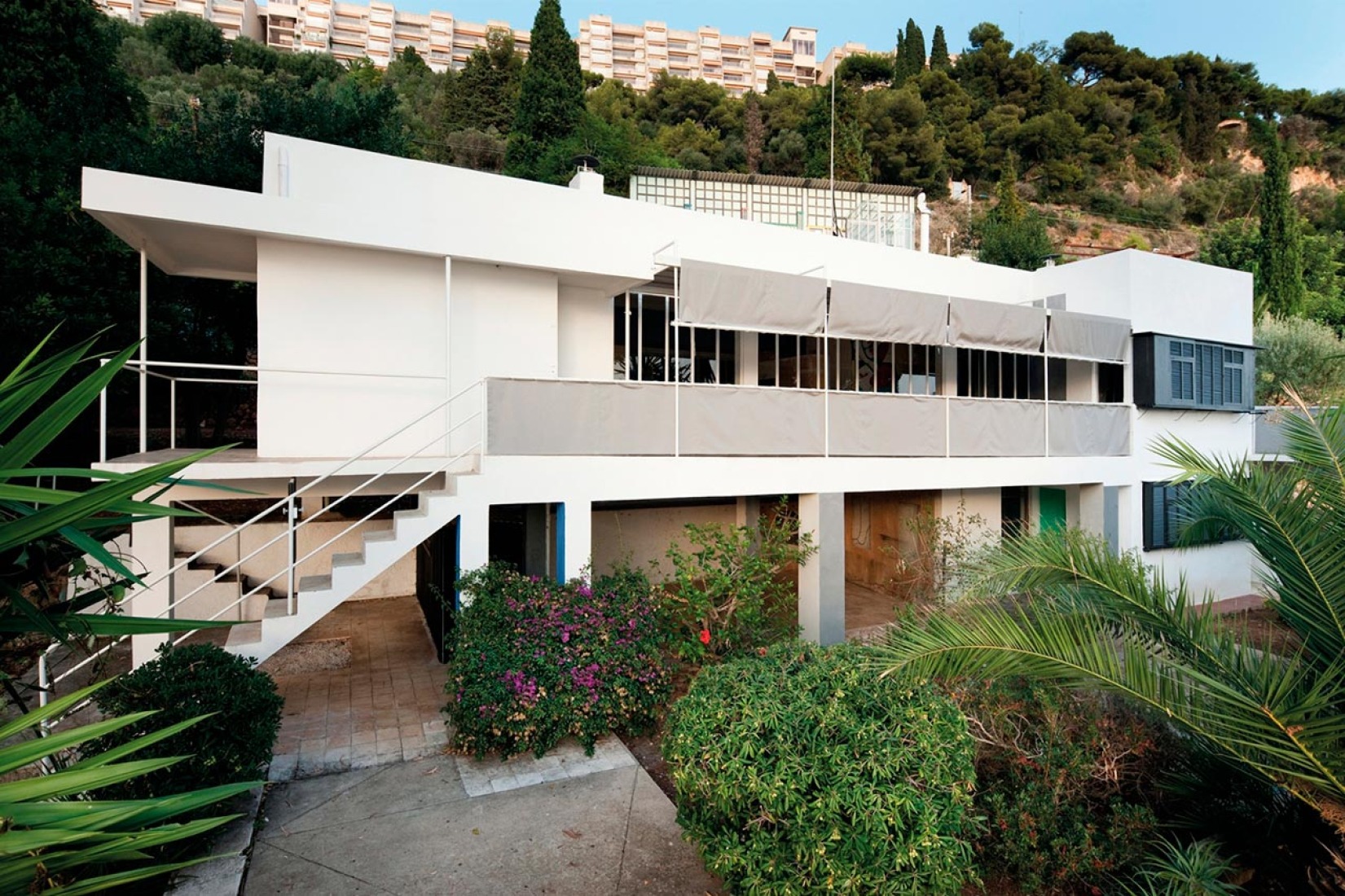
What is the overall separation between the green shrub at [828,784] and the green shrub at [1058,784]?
2.31 feet

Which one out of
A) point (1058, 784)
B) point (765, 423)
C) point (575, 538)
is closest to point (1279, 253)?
point (765, 423)

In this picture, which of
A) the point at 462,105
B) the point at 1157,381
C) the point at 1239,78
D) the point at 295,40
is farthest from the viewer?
the point at 295,40

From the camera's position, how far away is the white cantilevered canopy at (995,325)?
10148 mm

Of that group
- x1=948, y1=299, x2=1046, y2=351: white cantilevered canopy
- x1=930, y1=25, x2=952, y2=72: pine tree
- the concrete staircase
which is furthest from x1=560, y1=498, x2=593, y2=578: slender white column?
x1=930, y1=25, x2=952, y2=72: pine tree

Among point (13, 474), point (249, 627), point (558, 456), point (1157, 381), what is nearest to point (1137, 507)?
point (1157, 381)

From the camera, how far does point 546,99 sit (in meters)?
27.9

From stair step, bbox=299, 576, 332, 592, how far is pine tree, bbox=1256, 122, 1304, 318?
30.4 metres

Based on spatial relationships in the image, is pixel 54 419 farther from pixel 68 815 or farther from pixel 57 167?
pixel 57 167

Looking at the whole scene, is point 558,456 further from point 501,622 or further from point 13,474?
point 13,474

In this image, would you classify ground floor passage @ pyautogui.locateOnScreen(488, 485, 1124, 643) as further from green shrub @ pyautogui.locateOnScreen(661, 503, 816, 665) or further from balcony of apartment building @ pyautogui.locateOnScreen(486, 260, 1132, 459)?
balcony of apartment building @ pyautogui.locateOnScreen(486, 260, 1132, 459)

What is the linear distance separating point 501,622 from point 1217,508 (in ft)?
20.5

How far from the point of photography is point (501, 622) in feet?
21.6

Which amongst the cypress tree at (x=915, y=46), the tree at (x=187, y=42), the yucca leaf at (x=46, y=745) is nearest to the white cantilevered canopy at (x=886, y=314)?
the yucca leaf at (x=46, y=745)

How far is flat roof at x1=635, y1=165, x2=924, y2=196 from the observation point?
84.0 feet
